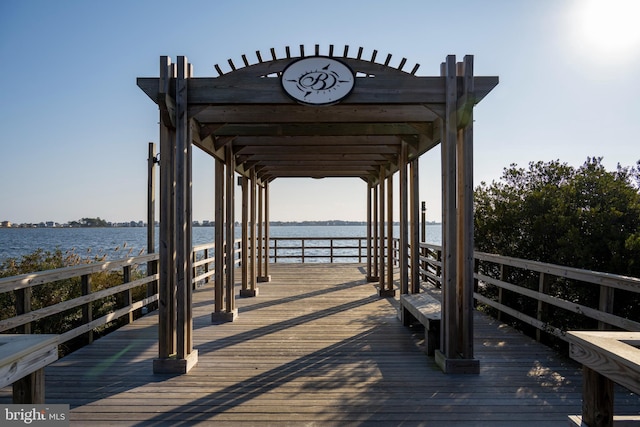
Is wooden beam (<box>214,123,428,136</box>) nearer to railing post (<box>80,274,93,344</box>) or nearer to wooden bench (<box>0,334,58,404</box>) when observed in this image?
railing post (<box>80,274,93,344</box>)

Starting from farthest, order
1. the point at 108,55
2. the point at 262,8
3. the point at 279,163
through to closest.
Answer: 1. the point at 279,163
2. the point at 108,55
3. the point at 262,8

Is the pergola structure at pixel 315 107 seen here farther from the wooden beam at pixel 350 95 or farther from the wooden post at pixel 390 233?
the wooden post at pixel 390 233

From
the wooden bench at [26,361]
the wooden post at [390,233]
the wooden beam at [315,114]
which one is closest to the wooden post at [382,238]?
the wooden post at [390,233]

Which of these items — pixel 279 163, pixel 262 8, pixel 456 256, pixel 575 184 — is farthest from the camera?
pixel 279 163

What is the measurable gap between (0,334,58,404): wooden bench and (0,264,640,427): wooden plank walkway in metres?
1.18

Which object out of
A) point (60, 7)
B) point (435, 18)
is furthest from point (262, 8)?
point (60, 7)

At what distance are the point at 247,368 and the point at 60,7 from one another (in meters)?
6.96

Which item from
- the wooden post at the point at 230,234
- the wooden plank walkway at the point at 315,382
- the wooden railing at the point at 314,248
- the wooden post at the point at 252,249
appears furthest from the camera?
the wooden railing at the point at 314,248

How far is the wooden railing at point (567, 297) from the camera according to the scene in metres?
3.35

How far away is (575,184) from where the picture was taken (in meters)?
5.10

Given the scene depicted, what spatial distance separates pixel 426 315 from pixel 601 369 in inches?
112

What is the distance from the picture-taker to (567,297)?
462cm

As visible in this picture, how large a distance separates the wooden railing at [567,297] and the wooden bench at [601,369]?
181 cm

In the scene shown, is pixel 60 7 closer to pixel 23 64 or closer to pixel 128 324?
pixel 23 64
